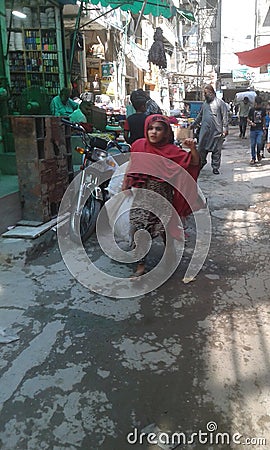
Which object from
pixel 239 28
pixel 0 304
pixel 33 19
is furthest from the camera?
pixel 239 28

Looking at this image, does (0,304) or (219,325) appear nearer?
(219,325)

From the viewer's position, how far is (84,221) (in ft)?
14.9

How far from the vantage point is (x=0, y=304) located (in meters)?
3.22

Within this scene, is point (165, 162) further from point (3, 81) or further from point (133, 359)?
point (3, 81)

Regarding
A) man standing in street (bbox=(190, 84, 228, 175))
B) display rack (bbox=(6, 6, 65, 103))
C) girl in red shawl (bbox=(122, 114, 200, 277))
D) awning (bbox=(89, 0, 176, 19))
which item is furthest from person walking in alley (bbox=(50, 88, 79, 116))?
girl in red shawl (bbox=(122, 114, 200, 277))

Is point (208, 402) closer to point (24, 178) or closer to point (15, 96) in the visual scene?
point (24, 178)

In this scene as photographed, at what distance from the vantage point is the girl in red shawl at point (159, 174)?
11.4 ft

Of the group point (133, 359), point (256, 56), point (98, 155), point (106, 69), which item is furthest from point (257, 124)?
point (133, 359)

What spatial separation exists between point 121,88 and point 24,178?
1043 cm

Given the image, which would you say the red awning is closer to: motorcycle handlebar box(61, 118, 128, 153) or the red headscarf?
motorcycle handlebar box(61, 118, 128, 153)

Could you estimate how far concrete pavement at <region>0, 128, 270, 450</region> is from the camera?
198 cm

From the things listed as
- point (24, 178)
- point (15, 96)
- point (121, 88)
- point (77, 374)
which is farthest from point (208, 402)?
point (121, 88)

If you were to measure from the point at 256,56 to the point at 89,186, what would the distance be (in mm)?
7144

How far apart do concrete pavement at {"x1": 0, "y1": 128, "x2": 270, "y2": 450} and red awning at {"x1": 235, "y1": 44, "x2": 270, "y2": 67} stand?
6903 millimetres
